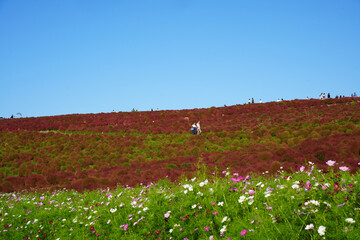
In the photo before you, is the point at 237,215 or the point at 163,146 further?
the point at 163,146

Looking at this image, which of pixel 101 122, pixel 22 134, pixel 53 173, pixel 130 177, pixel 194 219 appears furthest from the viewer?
pixel 101 122

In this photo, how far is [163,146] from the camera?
22.9 m

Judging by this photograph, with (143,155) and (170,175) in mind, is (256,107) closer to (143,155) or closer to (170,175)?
(143,155)

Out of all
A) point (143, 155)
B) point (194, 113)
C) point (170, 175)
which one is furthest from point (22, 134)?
point (170, 175)

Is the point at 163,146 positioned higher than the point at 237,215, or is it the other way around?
the point at 237,215

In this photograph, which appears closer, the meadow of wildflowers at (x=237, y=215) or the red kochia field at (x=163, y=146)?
the meadow of wildflowers at (x=237, y=215)

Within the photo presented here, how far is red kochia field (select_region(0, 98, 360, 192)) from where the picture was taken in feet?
43.9

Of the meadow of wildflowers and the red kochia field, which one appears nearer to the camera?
the meadow of wildflowers

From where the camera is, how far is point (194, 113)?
37.9 m

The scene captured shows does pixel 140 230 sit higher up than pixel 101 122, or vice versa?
pixel 101 122

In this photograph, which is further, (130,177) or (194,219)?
(130,177)

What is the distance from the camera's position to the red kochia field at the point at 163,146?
43.9 feet

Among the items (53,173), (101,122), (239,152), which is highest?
(101,122)

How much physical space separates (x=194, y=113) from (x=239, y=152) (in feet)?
71.8
